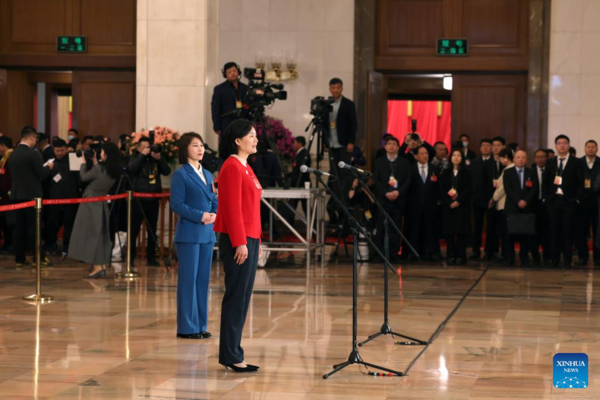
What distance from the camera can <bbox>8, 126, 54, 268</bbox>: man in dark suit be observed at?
13.1 metres

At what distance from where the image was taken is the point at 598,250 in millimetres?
13953

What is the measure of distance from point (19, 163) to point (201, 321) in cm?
591

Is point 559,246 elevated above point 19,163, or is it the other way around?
point 19,163

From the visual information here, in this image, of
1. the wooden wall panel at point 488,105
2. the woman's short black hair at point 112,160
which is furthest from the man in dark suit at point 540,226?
the woman's short black hair at point 112,160

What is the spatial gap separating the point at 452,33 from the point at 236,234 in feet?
43.0

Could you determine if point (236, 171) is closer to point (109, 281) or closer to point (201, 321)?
point (201, 321)

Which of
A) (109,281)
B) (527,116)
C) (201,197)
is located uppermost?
(527,116)

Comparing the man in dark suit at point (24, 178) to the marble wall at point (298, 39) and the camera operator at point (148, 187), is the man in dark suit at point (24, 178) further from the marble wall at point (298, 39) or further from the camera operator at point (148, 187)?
the marble wall at point (298, 39)

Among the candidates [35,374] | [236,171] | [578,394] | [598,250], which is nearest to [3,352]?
[35,374]

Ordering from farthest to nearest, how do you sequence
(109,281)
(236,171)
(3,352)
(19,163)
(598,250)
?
(598,250) → (19,163) → (109,281) → (3,352) → (236,171)

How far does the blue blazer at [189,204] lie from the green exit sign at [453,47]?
11.3 meters

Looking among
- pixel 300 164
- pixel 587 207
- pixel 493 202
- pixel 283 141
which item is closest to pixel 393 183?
pixel 493 202

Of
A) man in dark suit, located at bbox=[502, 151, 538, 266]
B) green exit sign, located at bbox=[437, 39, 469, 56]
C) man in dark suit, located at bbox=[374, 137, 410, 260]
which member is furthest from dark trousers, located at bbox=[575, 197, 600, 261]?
green exit sign, located at bbox=[437, 39, 469, 56]

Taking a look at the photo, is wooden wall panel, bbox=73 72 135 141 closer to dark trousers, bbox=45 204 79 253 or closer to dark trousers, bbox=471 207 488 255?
dark trousers, bbox=45 204 79 253
